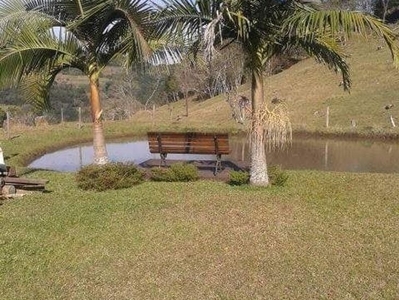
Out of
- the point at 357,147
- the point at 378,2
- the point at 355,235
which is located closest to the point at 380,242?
the point at 355,235

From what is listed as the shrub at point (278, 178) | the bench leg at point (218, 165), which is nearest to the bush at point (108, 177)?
the bench leg at point (218, 165)

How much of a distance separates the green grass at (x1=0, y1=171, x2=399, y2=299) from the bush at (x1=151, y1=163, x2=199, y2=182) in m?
0.93

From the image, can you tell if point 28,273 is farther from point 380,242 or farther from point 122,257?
point 380,242

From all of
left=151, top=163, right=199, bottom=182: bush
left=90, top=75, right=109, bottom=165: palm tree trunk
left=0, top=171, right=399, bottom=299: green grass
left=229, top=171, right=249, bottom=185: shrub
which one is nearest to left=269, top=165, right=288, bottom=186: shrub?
left=0, top=171, right=399, bottom=299: green grass

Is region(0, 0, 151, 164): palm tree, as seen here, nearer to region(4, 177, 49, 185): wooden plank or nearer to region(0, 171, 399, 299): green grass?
region(4, 177, 49, 185): wooden plank

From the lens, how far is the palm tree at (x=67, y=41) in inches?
407

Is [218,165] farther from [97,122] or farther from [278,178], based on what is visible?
[97,122]

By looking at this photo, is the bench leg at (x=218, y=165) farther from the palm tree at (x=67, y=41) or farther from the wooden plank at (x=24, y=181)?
the wooden plank at (x=24, y=181)

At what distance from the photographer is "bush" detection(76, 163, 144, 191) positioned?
9.98 metres

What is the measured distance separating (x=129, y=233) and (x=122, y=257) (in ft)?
2.91

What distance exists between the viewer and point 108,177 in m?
9.96

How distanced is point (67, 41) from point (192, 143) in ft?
12.3

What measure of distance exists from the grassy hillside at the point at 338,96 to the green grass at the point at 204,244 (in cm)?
1462

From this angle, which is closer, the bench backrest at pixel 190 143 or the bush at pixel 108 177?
the bush at pixel 108 177
